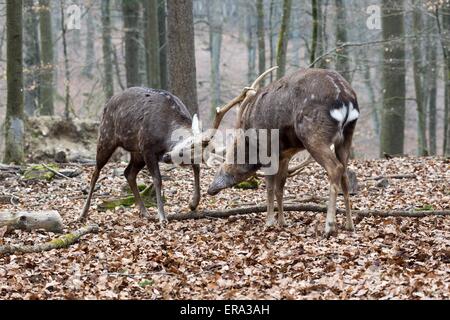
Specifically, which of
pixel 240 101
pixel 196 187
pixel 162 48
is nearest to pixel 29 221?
pixel 196 187

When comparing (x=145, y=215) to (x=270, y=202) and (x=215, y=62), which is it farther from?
(x=215, y=62)

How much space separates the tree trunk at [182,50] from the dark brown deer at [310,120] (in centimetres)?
574

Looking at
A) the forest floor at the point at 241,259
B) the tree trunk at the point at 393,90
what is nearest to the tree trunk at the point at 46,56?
the tree trunk at the point at 393,90

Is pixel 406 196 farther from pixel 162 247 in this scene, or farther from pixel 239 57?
pixel 239 57

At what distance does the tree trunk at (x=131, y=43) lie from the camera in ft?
76.6

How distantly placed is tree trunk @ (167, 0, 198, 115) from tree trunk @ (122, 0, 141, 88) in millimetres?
7636

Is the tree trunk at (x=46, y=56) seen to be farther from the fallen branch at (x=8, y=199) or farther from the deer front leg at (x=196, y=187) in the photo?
the deer front leg at (x=196, y=187)

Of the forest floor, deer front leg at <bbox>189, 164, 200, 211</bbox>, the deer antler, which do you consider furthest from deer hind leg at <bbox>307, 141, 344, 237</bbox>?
deer front leg at <bbox>189, 164, 200, 211</bbox>

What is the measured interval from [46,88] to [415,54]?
11875mm

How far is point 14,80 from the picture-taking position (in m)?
15.2

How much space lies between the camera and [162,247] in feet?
28.4

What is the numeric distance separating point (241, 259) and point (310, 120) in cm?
194

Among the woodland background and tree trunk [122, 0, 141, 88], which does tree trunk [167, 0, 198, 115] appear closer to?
the woodland background
